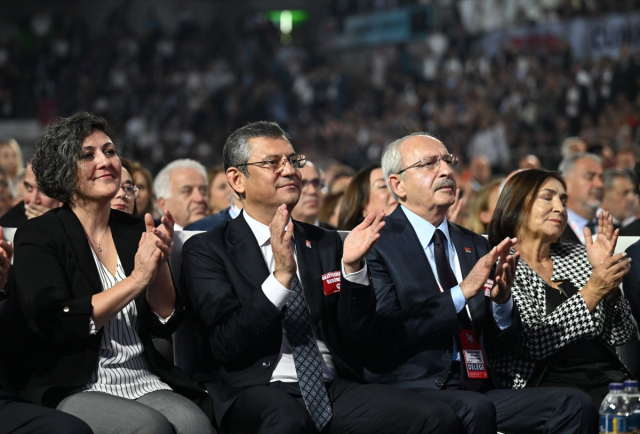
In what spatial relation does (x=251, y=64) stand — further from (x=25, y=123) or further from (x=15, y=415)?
(x=15, y=415)

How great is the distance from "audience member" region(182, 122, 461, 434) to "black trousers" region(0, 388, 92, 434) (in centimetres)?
69

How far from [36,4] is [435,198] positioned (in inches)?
913

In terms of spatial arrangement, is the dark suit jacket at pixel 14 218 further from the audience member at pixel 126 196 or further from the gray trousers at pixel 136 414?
the gray trousers at pixel 136 414

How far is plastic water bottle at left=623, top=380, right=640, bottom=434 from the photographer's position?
3346 millimetres

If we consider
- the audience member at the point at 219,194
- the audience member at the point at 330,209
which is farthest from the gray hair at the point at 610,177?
the audience member at the point at 219,194

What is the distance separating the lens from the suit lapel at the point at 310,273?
3957mm

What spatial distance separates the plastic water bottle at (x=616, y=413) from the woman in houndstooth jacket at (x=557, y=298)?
73cm

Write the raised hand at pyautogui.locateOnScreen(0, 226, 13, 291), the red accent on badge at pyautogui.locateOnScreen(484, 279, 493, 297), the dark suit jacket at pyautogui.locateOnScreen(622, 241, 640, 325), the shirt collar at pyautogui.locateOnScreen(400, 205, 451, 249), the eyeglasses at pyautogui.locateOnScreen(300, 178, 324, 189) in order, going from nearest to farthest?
the raised hand at pyautogui.locateOnScreen(0, 226, 13, 291)
the red accent on badge at pyautogui.locateOnScreen(484, 279, 493, 297)
the shirt collar at pyautogui.locateOnScreen(400, 205, 451, 249)
the dark suit jacket at pyautogui.locateOnScreen(622, 241, 640, 325)
the eyeglasses at pyautogui.locateOnScreen(300, 178, 324, 189)

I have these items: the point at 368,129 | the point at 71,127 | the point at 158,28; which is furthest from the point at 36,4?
the point at 71,127

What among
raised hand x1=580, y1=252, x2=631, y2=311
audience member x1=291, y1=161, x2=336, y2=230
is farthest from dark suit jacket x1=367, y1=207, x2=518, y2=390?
audience member x1=291, y1=161, x2=336, y2=230

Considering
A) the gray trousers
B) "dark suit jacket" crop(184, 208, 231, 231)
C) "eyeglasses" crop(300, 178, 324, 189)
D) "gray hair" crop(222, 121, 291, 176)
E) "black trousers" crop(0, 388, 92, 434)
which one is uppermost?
"gray hair" crop(222, 121, 291, 176)

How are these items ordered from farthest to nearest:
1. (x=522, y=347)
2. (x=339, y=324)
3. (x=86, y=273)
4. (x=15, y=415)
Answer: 1. (x=522, y=347)
2. (x=339, y=324)
3. (x=86, y=273)
4. (x=15, y=415)

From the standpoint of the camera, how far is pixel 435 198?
14.2ft

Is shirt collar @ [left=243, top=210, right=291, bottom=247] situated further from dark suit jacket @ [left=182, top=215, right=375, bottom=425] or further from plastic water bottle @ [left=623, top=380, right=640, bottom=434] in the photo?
plastic water bottle @ [left=623, top=380, right=640, bottom=434]
